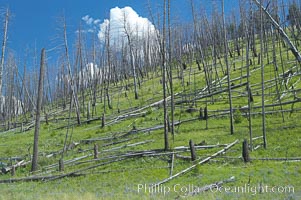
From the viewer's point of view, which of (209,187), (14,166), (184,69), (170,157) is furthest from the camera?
(184,69)

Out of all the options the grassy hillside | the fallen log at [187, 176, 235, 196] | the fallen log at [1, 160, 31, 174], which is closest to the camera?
the fallen log at [187, 176, 235, 196]

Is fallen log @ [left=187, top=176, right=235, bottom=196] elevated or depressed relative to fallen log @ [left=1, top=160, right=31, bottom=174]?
elevated

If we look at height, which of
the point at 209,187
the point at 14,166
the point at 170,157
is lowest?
the point at 14,166

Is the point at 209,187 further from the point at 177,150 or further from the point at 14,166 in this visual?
the point at 14,166

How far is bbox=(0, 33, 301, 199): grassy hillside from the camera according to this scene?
11742 millimetres

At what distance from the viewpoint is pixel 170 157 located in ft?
55.5

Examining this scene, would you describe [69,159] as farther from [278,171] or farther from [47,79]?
[47,79]

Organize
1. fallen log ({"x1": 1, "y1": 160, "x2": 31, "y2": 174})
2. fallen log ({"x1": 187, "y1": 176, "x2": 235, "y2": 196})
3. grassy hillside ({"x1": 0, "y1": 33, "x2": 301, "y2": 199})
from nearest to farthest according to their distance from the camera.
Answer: fallen log ({"x1": 187, "y1": 176, "x2": 235, "y2": 196}) < grassy hillside ({"x1": 0, "y1": 33, "x2": 301, "y2": 199}) < fallen log ({"x1": 1, "y1": 160, "x2": 31, "y2": 174})

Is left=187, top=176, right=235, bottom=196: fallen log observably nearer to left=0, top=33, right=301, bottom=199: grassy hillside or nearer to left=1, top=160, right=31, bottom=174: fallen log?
left=0, top=33, right=301, bottom=199: grassy hillside

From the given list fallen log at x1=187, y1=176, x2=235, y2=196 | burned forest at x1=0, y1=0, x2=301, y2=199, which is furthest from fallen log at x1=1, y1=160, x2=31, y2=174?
fallen log at x1=187, y1=176, x2=235, y2=196

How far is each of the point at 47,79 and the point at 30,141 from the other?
121 ft

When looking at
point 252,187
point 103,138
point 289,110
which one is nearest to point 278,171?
point 252,187

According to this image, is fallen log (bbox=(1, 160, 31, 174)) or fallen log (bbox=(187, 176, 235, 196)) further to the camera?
fallen log (bbox=(1, 160, 31, 174))

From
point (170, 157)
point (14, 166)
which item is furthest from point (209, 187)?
point (14, 166)
